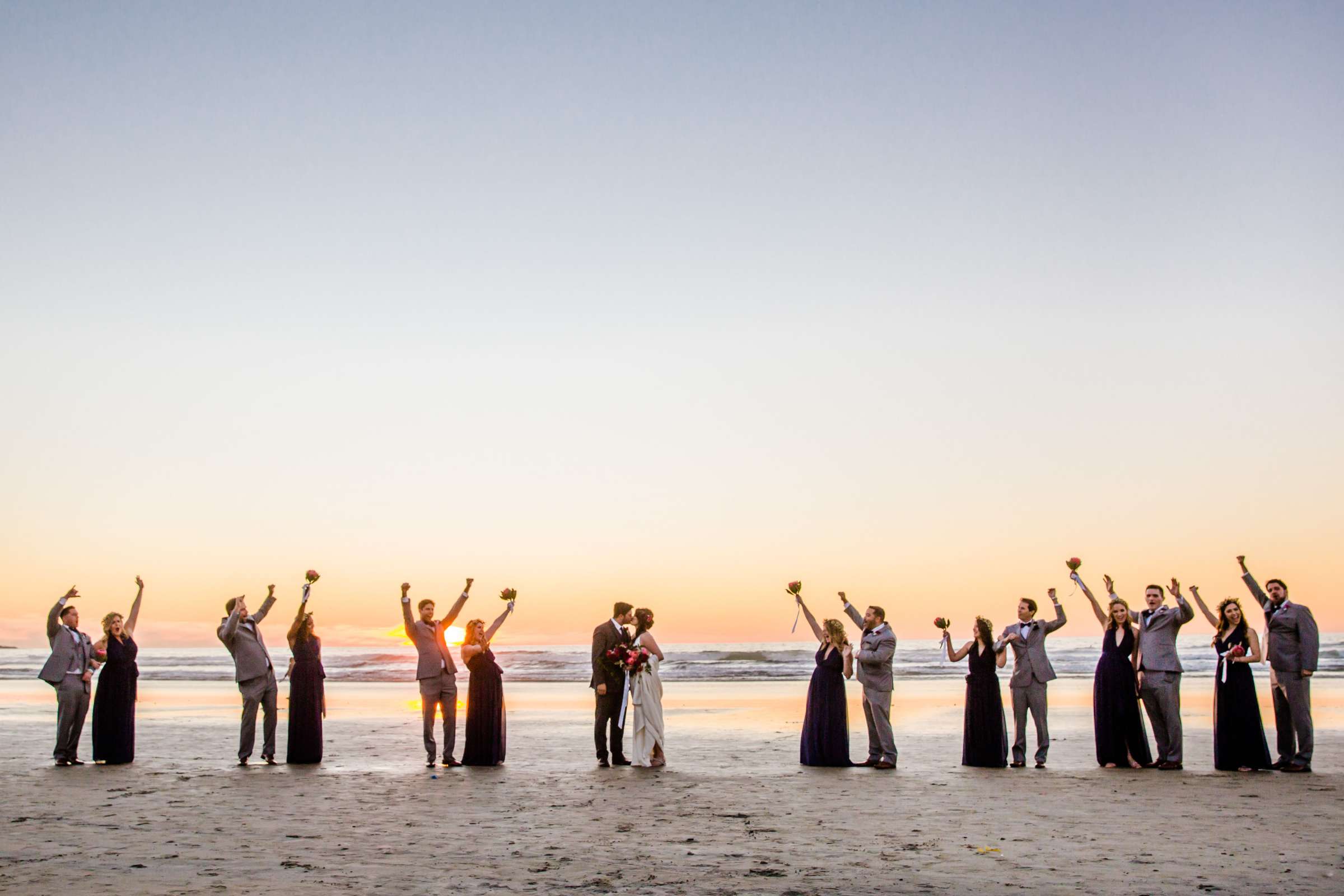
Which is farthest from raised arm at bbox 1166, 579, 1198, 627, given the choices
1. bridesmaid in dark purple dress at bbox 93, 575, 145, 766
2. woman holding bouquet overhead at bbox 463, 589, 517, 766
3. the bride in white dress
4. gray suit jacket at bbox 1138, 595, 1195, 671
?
bridesmaid in dark purple dress at bbox 93, 575, 145, 766

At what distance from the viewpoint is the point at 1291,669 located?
12.7 meters

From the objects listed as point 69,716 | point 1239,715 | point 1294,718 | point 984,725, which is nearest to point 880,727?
point 984,725

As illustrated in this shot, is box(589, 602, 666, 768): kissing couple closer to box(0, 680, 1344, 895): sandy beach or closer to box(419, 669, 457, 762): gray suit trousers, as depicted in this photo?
box(0, 680, 1344, 895): sandy beach

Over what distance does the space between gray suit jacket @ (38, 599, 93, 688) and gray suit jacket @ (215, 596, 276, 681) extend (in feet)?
5.68

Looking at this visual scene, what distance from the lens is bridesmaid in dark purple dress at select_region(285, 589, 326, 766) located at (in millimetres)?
13609

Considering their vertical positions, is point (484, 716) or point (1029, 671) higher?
point (1029, 671)

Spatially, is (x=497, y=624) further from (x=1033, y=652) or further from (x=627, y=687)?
(x=1033, y=652)

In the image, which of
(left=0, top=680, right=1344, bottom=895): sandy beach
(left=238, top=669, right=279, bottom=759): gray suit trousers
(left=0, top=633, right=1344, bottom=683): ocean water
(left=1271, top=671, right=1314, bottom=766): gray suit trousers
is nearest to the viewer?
(left=0, top=680, right=1344, bottom=895): sandy beach

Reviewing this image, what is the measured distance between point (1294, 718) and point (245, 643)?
12450 millimetres

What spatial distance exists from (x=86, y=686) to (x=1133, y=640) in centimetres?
1298

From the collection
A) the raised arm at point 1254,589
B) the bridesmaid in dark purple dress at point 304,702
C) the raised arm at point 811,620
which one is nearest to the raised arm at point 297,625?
the bridesmaid in dark purple dress at point 304,702

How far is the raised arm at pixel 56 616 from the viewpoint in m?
13.7

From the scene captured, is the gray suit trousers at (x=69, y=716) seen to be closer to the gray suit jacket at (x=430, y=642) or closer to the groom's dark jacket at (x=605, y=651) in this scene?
the gray suit jacket at (x=430, y=642)

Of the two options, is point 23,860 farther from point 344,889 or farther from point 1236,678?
point 1236,678
